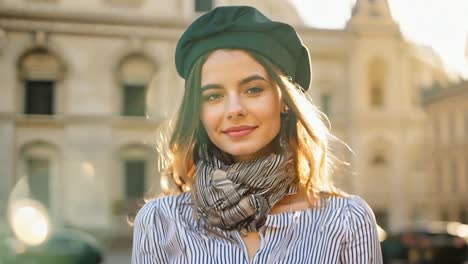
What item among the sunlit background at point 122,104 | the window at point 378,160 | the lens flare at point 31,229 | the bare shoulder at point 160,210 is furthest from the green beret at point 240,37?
the window at point 378,160

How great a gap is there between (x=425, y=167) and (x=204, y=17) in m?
13.1

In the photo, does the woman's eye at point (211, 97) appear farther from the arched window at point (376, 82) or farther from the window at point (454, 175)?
the window at point (454, 175)

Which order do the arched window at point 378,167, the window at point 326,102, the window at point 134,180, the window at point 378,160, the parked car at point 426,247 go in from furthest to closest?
the window at point 378,160 → the window at point 134,180 → the arched window at point 378,167 → the window at point 326,102 → the parked car at point 426,247

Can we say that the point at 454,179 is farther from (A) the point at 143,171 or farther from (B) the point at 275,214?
(B) the point at 275,214

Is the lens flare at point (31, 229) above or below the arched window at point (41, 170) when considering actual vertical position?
below

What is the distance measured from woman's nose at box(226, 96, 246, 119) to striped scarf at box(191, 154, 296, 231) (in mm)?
83

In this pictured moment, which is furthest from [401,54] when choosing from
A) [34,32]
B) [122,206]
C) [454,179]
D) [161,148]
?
[161,148]

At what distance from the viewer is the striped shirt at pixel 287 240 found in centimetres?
122

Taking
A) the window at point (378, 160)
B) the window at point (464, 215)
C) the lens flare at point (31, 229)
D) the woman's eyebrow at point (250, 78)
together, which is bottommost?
the window at point (464, 215)

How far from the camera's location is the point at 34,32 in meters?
8.23

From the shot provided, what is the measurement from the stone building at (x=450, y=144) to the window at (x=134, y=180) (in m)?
6.78

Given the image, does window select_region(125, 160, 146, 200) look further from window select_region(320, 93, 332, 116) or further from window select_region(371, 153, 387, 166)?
window select_region(371, 153, 387, 166)

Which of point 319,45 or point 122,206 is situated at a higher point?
point 319,45

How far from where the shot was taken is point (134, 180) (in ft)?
34.3
